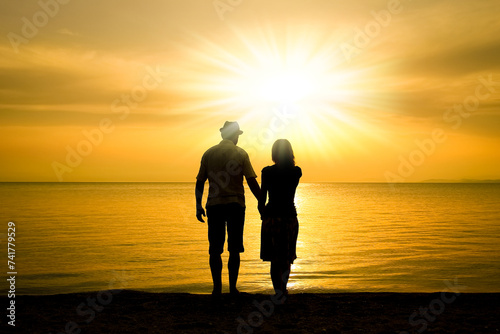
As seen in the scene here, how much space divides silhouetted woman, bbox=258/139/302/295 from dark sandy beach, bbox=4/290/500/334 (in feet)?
2.25

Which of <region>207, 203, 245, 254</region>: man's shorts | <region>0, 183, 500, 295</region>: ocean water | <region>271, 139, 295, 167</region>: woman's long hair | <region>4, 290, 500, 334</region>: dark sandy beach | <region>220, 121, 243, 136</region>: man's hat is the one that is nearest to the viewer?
<region>4, 290, 500, 334</region>: dark sandy beach

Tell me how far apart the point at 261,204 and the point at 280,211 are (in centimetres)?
31

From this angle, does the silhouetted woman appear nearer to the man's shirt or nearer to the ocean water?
the man's shirt

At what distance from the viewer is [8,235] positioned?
984 inches

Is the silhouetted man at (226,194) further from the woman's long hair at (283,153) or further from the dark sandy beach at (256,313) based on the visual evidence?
the dark sandy beach at (256,313)

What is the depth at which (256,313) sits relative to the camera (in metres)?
6.68

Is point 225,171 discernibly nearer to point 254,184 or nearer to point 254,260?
point 254,184

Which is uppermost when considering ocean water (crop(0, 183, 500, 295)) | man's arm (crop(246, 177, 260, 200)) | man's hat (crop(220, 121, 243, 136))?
man's hat (crop(220, 121, 243, 136))

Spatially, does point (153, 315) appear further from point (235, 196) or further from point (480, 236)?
point (480, 236)

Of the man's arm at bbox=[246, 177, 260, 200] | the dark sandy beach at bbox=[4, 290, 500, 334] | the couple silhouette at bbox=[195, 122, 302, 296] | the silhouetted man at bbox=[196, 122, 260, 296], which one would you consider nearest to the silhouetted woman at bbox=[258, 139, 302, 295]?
the couple silhouette at bbox=[195, 122, 302, 296]

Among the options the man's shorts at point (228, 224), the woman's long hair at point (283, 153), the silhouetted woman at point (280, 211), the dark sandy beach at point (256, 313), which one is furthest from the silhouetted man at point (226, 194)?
the dark sandy beach at point (256, 313)

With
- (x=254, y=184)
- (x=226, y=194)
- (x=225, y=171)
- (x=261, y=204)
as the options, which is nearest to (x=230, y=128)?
(x=225, y=171)

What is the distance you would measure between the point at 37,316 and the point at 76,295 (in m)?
1.39

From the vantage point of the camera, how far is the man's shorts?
23.0ft
